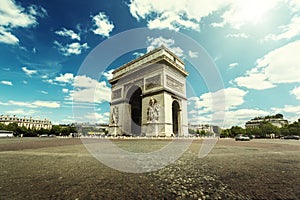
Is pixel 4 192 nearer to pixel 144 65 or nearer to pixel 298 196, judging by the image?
pixel 298 196

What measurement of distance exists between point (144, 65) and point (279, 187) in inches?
932

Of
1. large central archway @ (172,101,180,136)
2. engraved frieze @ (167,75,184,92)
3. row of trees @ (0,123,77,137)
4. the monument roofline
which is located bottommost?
row of trees @ (0,123,77,137)

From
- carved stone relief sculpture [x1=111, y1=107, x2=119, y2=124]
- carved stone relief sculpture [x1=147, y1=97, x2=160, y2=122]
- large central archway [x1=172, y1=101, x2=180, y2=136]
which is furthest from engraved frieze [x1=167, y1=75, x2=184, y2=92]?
carved stone relief sculpture [x1=111, y1=107, x2=119, y2=124]

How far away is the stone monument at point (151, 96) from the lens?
69.3 feet

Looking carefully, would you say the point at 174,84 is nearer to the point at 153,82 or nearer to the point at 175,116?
the point at 153,82

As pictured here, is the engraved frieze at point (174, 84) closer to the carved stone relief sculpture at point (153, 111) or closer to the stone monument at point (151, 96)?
the stone monument at point (151, 96)

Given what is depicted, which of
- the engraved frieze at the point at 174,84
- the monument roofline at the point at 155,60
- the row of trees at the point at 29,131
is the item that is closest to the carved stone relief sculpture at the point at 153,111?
the engraved frieze at the point at 174,84

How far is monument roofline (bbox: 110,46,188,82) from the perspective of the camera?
23109 millimetres

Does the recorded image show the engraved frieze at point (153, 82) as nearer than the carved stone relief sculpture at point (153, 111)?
No

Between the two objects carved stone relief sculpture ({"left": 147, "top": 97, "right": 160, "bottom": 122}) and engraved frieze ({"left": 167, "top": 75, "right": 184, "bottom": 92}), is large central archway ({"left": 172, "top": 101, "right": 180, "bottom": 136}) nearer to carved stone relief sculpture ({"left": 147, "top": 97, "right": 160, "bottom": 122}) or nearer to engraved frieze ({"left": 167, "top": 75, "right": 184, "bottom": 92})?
engraved frieze ({"left": 167, "top": 75, "right": 184, "bottom": 92})

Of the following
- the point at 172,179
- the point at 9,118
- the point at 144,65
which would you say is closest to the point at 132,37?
the point at 172,179

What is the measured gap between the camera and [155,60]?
22781 mm

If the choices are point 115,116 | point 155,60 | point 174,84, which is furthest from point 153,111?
point 115,116

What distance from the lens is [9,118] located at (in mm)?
84125
